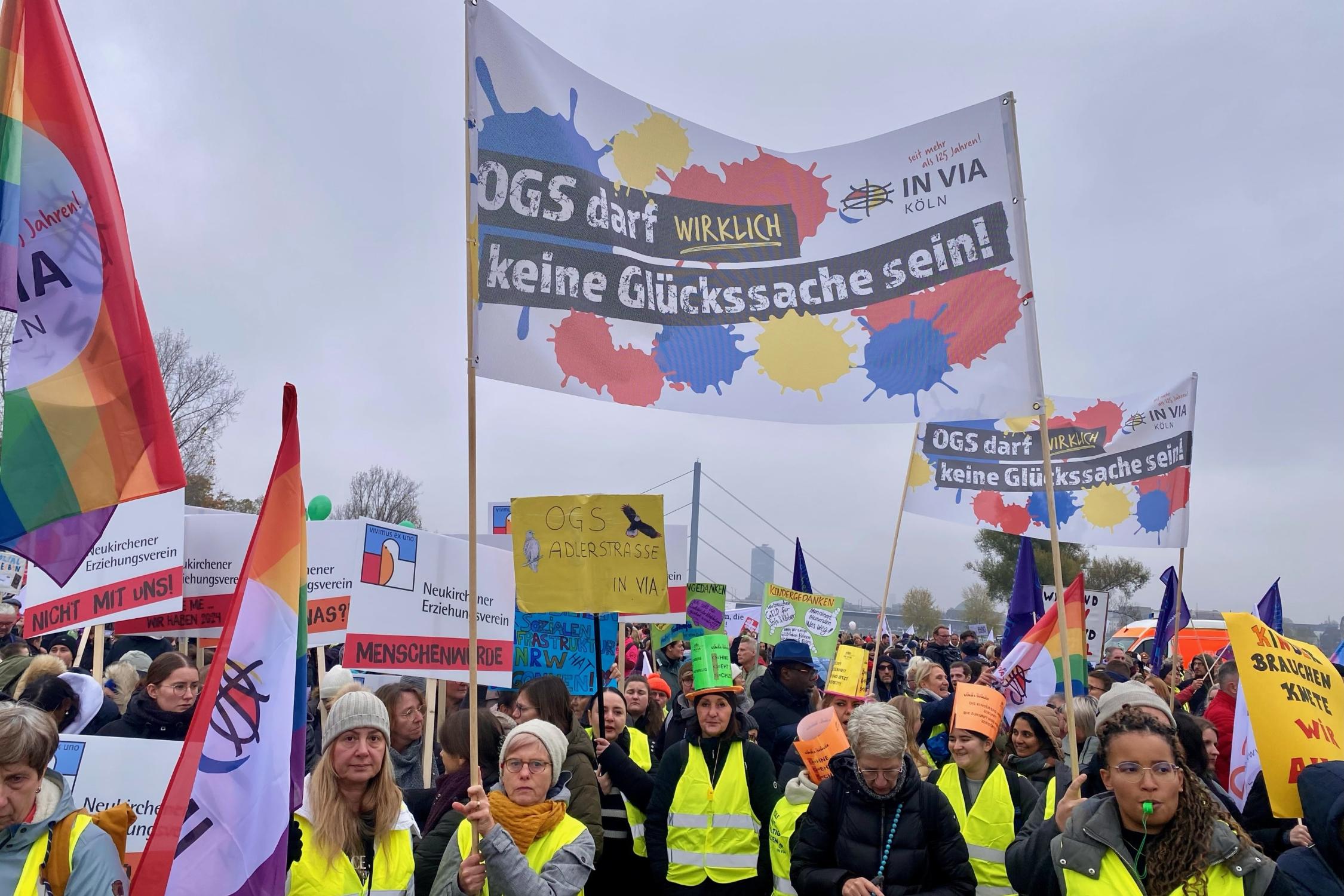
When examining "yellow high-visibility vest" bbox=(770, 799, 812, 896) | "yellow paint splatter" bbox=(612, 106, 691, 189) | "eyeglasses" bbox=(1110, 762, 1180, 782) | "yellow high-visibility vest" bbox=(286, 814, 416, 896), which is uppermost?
"yellow paint splatter" bbox=(612, 106, 691, 189)

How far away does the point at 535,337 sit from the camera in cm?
529

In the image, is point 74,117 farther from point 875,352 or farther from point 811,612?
point 811,612

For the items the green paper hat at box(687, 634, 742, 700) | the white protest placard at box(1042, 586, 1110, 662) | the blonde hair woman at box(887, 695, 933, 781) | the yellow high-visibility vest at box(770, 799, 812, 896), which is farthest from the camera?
the white protest placard at box(1042, 586, 1110, 662)

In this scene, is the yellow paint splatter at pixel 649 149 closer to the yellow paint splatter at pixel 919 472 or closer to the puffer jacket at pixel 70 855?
the puffer jacket at pixel 70 855

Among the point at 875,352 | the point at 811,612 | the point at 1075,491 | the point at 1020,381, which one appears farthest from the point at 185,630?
the point at 1075,491

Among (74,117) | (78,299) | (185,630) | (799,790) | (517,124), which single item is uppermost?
(517,124)

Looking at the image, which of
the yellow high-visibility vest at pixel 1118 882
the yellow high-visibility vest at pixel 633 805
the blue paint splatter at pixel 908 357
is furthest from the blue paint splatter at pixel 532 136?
the yellow high-visibility vest at pixel 1118 882

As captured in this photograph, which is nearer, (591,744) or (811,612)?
(591,744)

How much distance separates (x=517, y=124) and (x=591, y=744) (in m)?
3.53

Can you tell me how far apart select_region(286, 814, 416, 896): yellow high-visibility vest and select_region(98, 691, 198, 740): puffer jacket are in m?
2.34

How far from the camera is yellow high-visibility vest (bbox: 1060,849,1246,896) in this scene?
3.37 m

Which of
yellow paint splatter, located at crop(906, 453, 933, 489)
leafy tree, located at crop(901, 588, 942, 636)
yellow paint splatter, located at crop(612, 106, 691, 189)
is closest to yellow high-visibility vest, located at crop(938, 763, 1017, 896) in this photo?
yellow paint splatter, located at crop(612, 106, 691, 189)

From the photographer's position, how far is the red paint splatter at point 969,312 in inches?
233

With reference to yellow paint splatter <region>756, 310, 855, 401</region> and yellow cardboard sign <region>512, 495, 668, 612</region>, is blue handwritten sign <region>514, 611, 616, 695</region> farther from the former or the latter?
yellow paint splatter <region>756, 310, 855, 401</region>
